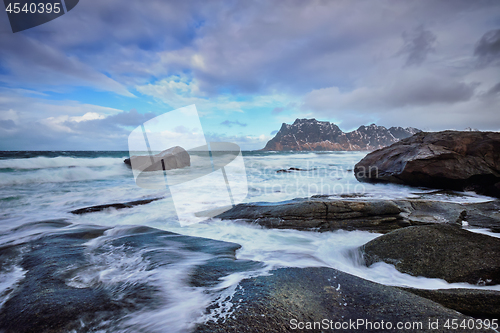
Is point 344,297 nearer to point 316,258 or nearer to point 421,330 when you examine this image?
point 421,330

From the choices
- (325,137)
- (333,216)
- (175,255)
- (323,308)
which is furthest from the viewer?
(325,137)

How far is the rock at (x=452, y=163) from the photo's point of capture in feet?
22.0

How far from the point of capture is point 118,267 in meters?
2.63

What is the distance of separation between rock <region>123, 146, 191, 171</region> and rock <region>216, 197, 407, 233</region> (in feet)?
42.2

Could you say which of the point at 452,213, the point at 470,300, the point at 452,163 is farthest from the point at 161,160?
the point at 470,300

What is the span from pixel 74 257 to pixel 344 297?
342 centimetres

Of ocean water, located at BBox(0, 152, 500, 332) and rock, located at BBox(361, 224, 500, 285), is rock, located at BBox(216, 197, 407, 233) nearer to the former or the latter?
ocean water, located at BBox(0, 152, 500, 332)

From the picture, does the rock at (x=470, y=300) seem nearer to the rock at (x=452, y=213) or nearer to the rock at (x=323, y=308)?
the rock at (x=323, y=308)

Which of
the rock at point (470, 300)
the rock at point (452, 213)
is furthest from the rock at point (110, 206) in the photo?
the rock at point (452, 213)

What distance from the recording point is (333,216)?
4.39 meters

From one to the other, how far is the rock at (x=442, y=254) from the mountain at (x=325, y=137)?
8947 cm

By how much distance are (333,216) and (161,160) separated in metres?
14.3

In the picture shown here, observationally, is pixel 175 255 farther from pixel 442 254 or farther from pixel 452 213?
pixel 452 213

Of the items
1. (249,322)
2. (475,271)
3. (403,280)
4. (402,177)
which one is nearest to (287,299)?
(249,322)
